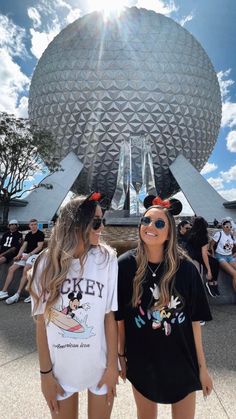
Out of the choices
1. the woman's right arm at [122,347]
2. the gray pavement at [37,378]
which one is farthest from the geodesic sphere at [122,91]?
the woman's right arm at [122,347]

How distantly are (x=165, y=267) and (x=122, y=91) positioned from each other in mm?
20788

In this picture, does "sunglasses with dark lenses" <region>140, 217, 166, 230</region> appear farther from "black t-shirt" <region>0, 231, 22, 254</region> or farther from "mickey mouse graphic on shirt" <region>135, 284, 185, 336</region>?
"black t-shirt" <region>0, 231, 22, 254</region>

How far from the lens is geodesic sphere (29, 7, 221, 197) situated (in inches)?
798

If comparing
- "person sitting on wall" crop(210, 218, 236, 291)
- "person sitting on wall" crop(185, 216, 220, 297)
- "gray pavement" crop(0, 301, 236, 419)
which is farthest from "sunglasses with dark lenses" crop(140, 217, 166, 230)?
"person sitting on wall" crop(210, 218, 236, 291)

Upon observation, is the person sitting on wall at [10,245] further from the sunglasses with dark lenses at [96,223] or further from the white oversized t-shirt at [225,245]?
the sunglasses with dark lenses at [96,223]

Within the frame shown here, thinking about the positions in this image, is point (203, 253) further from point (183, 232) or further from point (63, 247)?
point (63, 247)

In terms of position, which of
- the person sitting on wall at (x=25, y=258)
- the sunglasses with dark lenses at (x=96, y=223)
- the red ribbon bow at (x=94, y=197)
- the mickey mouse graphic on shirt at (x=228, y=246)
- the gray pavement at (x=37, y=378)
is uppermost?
the red ribbon bow at (x=94, y=197)

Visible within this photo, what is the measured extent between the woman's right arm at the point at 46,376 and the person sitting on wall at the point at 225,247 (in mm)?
3680

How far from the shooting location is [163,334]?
1.36 m

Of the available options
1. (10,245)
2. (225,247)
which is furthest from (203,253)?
(10,245)

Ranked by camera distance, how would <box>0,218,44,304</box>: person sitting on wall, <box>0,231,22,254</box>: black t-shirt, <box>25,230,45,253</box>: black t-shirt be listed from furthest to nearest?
1. <box>0,231,22,254</box>: black t-shirt
2. <box>25,230,45,253</box>: black t-shirt
3. <box>0,218,44,304</box>: person sitting on wall

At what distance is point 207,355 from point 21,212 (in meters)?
16.9

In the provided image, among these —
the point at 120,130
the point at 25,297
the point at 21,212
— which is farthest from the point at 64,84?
the point at 25,297

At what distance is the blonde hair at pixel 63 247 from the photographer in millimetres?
1344
